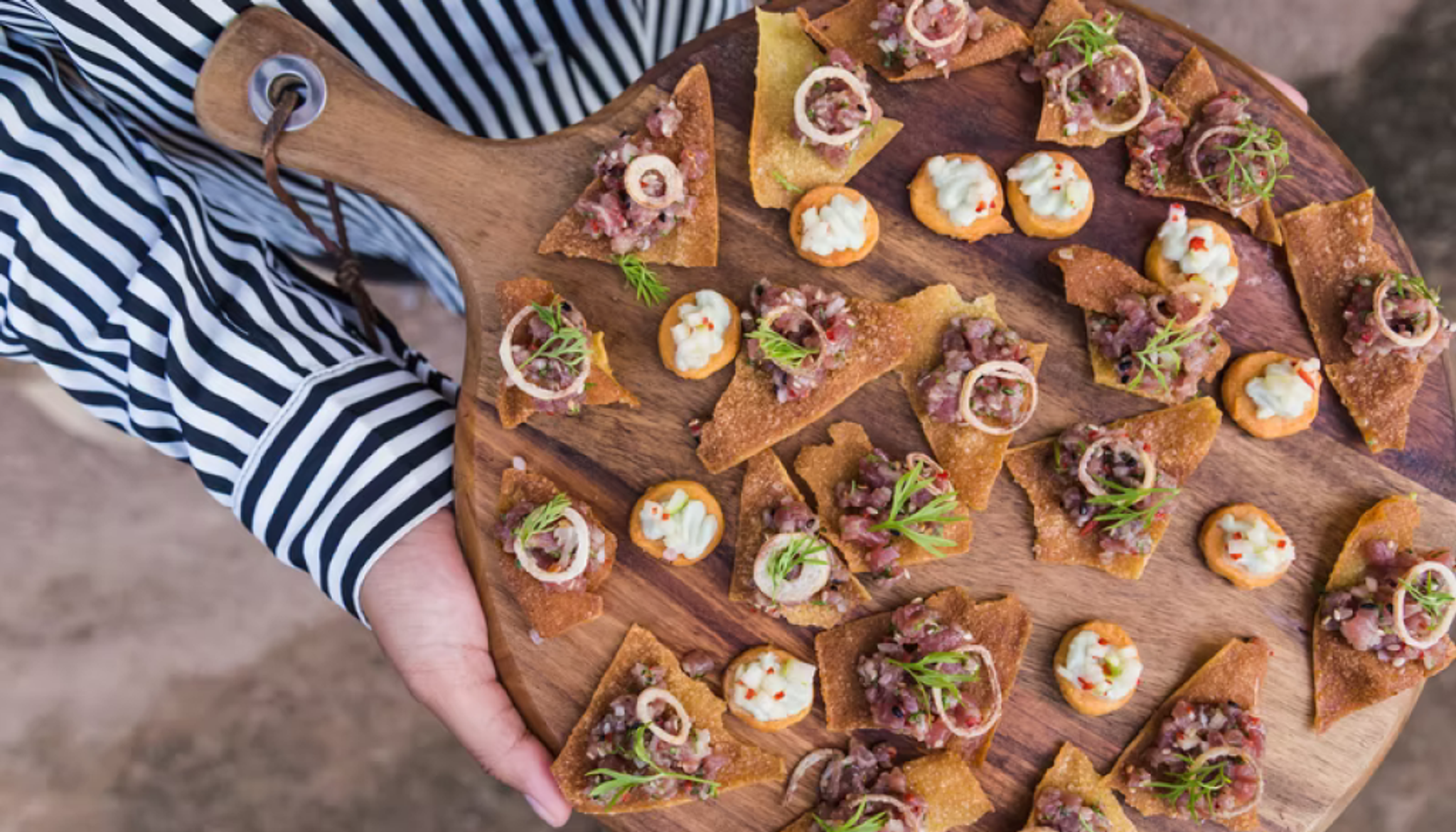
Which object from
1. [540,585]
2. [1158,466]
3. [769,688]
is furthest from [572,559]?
[1158,466]

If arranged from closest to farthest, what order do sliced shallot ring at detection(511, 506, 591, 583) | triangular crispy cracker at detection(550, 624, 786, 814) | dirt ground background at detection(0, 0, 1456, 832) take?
sliced shallot ring at detection(511, 506, 591, 583) → triangular crispy cracker at detection(550, 624, 786, 814) → dirt ground background at detection(0, 0, 1456, 832)

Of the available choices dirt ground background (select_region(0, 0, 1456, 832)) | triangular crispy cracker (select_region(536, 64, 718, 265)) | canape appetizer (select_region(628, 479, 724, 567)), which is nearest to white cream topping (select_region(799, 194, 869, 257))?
triangular crispy cracker (select_region(536, 64, 718, 265))

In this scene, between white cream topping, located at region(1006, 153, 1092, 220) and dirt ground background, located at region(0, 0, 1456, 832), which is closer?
white cream topping, located at region(1006, 153, 1092, 220)

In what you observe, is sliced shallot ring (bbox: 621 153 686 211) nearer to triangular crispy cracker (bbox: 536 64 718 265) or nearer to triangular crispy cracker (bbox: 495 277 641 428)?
triangular crispy cracker (bbox: 536 64 718 265)

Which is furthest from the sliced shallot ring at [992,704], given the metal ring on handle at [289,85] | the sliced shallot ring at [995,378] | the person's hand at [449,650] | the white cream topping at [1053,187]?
the metal ring on handle at [289,85]

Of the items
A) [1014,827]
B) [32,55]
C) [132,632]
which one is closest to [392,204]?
[32,55]
